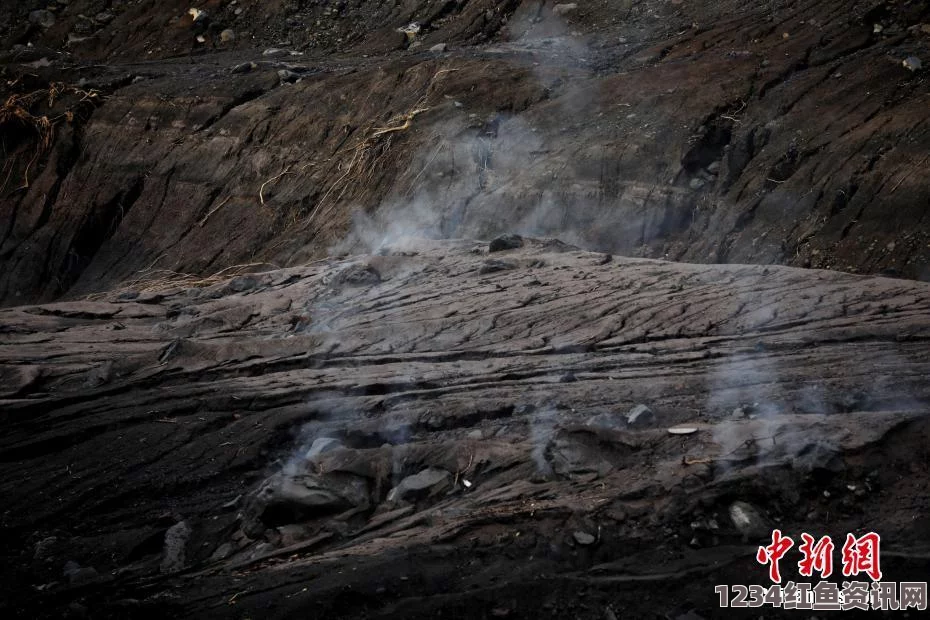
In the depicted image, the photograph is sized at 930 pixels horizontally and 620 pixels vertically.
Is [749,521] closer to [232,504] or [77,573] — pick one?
[232,504]

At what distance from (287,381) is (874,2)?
30.0 feet

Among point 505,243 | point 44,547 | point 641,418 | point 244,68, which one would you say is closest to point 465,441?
point 641,418

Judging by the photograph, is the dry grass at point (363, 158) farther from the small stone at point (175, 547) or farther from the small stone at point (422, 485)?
the small stone at point (422, 485)

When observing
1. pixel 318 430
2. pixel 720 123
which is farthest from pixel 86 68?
pixel 318 430

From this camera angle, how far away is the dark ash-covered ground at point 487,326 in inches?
174

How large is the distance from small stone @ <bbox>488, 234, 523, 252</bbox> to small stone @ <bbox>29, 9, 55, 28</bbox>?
12.9 m

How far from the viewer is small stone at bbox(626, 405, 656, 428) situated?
16.8 ft

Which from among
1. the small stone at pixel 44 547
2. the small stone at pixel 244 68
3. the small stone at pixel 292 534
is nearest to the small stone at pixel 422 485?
the small stone at pixel 292 534

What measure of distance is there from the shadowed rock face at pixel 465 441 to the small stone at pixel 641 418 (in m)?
0.04

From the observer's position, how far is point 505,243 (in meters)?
8.46

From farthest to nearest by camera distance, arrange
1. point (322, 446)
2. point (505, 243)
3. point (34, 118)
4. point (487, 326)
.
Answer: point (34, 118) → point (505, 243) → point (487, 326) → point (322, 446)

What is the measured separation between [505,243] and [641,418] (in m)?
3.65

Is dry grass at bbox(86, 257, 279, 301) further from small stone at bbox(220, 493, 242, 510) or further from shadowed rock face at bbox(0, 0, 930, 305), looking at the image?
small stone at bbox(220, 493, 242, 510)

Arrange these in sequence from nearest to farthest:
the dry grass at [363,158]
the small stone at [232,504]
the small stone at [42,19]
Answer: the small stone at [232,504], the dry grass at [363,158], the small stone at [42,19]
